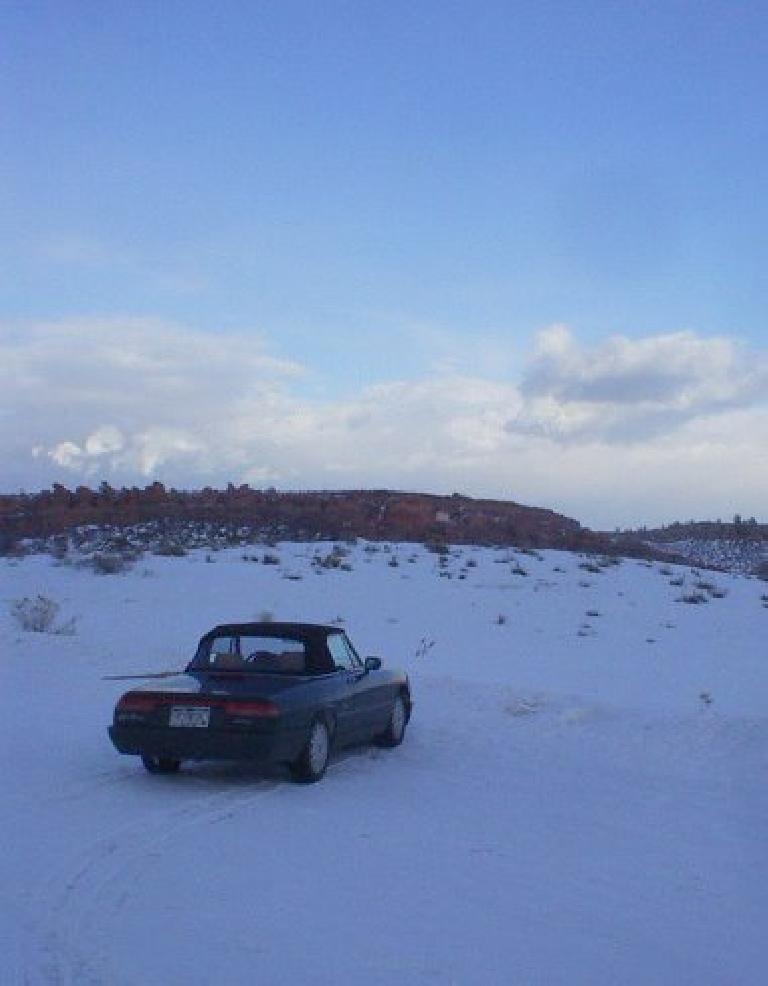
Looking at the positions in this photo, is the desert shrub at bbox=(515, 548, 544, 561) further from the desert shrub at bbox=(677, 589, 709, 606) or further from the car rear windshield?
the car rear windshield

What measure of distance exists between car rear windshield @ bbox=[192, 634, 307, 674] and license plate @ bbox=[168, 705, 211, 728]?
105cm

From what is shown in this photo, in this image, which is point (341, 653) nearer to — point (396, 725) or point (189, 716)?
point (396, 725)

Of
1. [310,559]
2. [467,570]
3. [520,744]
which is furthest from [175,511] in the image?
[520,744]

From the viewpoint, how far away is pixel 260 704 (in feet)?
30.7

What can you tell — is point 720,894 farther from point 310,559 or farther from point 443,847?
point 310,559

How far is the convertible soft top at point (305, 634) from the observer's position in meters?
10.7

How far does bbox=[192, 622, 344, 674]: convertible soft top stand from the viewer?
10.7m

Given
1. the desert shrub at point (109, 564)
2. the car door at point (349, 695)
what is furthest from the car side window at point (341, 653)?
the desert shrub at point (109, 564)

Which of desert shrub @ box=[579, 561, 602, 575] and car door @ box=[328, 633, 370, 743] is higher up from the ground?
desert shrub @ box=[579, 561, 602, 575]

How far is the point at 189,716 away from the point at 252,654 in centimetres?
149

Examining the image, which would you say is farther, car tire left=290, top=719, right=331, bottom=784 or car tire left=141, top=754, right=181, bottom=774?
car tire left=141, top=754, right=181, bottom=774

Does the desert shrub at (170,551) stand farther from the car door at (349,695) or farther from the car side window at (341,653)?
the car door at (349,695)

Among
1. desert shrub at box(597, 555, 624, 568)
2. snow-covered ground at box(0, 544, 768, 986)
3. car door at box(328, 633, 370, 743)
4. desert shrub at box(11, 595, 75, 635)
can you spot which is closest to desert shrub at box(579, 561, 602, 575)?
desert shrub at box(597, 555, 624, 568)

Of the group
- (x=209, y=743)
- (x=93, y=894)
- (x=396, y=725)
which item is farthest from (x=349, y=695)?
(x=93, y=894)
